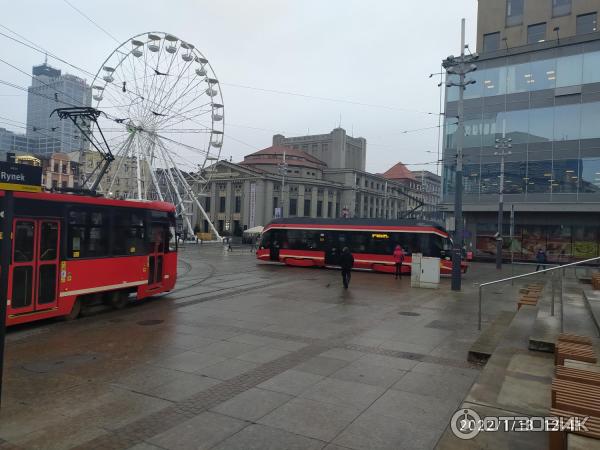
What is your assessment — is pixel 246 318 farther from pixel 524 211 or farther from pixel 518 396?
pixel 524 211

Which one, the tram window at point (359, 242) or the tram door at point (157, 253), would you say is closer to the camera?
the tram door at point (157, 253)

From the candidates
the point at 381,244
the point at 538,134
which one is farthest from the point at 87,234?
the point at 538,134

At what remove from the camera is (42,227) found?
36.0ft

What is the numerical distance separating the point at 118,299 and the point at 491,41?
153ft

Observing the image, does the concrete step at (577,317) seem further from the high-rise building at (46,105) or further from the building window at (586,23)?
the building window at (586,23)

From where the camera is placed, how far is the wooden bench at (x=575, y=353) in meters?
6.29

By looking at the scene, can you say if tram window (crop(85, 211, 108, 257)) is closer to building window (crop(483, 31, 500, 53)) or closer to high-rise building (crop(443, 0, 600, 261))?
high-rise building (crop(443, 0, 600, 261))

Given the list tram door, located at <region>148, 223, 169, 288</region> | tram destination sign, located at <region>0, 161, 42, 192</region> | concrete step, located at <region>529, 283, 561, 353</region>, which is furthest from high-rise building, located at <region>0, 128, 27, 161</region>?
concrete step, located at <region>529, 283, 561, 353</region>

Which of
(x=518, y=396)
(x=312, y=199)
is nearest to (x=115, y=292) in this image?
(x=518, y=396)

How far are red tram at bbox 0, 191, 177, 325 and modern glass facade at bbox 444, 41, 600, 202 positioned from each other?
30.8m

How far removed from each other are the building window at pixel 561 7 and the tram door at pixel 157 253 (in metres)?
44.6

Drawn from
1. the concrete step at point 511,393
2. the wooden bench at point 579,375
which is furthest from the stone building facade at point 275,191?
the wooden bench at point 579,375

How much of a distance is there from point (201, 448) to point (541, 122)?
41.6m

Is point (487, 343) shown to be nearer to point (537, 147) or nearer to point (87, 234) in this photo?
point (87, 234)
